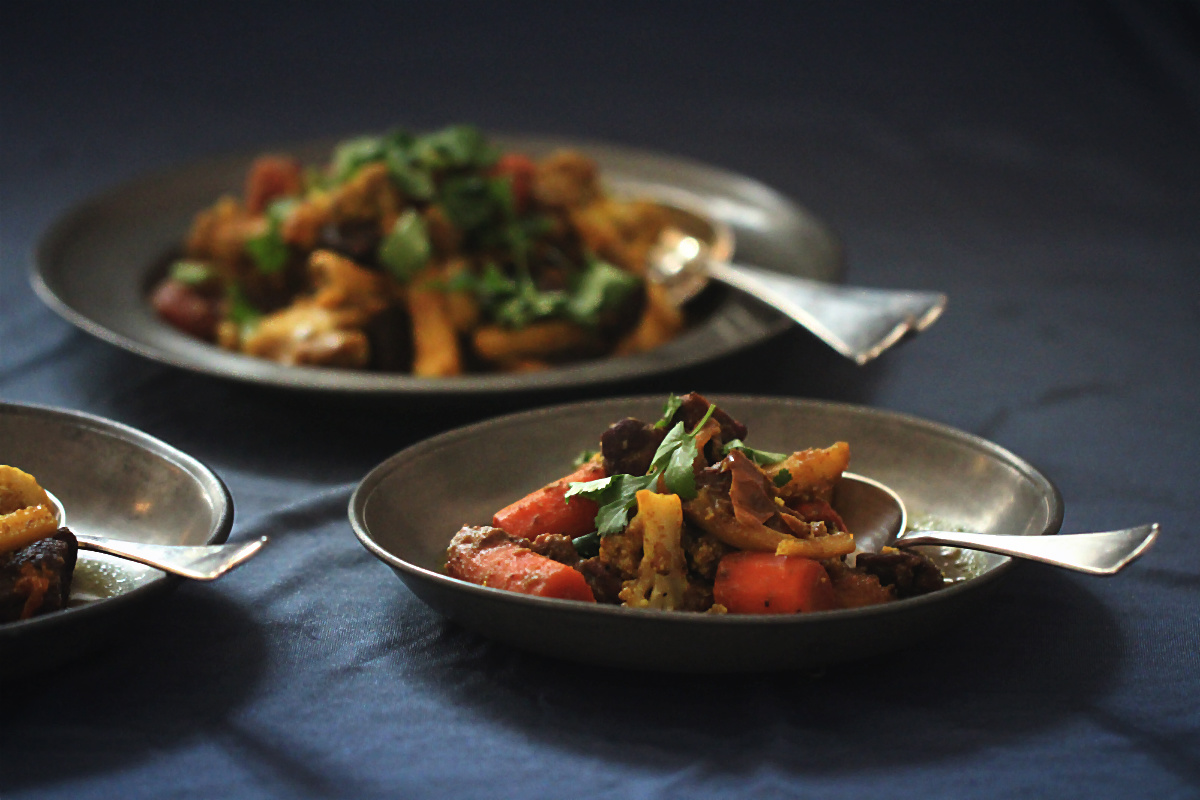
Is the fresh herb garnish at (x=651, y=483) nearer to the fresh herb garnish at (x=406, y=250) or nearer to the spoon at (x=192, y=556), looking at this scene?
the spoon at (x=192, y=556)

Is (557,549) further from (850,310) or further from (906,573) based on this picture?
(850,310)

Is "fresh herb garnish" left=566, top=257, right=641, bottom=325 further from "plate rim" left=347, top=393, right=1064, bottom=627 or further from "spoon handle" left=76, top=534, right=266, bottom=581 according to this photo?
"spoon handle" left=76, top=534, right=266, bottom=581

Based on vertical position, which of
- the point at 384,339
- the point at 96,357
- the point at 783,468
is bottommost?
the point at 96,357

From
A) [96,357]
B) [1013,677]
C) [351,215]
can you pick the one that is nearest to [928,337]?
[351,215]

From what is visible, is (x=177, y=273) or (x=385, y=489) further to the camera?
(x=177, y=273)

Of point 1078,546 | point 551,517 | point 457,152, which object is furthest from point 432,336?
point 1078,546

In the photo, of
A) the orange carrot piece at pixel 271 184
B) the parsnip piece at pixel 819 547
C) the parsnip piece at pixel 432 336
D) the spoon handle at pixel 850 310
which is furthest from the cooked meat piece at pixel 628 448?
the orange carrot piece at pixel 271 184

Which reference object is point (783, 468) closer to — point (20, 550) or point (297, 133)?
point (20, 550)
